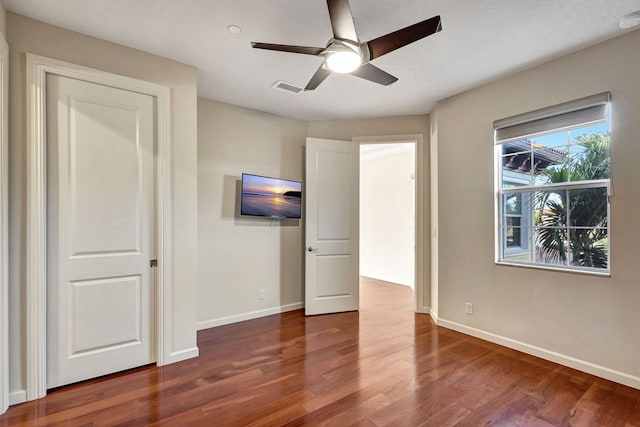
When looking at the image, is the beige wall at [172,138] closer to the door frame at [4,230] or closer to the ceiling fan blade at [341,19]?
the door frame at [4,230]

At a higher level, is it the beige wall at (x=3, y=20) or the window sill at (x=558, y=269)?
the beige wall at (x=3, y=20)

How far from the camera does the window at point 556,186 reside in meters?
2.51

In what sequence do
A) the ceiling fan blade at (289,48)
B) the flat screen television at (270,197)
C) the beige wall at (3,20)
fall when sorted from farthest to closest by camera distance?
the flat screen television at (270,197)
the beige wall at (3,20)
the ceiling fan blade at (289,48)

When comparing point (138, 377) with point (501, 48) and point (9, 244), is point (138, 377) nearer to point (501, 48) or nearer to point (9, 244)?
point (9, 244)

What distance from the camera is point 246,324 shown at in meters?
3.68

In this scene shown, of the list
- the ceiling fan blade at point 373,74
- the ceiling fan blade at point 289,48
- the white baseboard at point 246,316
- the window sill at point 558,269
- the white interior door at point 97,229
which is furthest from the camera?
the white baseboard at point 246,316

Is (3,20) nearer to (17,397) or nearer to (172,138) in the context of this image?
(172,138)

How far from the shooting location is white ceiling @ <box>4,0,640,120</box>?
2031 mm

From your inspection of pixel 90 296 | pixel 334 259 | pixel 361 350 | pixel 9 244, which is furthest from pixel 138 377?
pixel 334 259

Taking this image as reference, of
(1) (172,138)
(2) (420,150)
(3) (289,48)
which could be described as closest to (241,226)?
(1) (172,138)

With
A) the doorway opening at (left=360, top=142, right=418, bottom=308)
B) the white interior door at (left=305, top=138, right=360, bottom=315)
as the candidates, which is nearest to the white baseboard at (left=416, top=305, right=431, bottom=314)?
the white interior door at (left=305, top=138, right=360, bottom=315)

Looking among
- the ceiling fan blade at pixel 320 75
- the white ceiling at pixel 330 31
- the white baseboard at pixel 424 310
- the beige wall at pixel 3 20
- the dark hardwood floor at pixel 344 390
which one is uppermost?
the white ceiling at pixel 330 31

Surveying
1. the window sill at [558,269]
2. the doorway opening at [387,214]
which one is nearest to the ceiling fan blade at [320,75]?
the window sill at [558,269]

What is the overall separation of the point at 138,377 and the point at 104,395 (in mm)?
266
